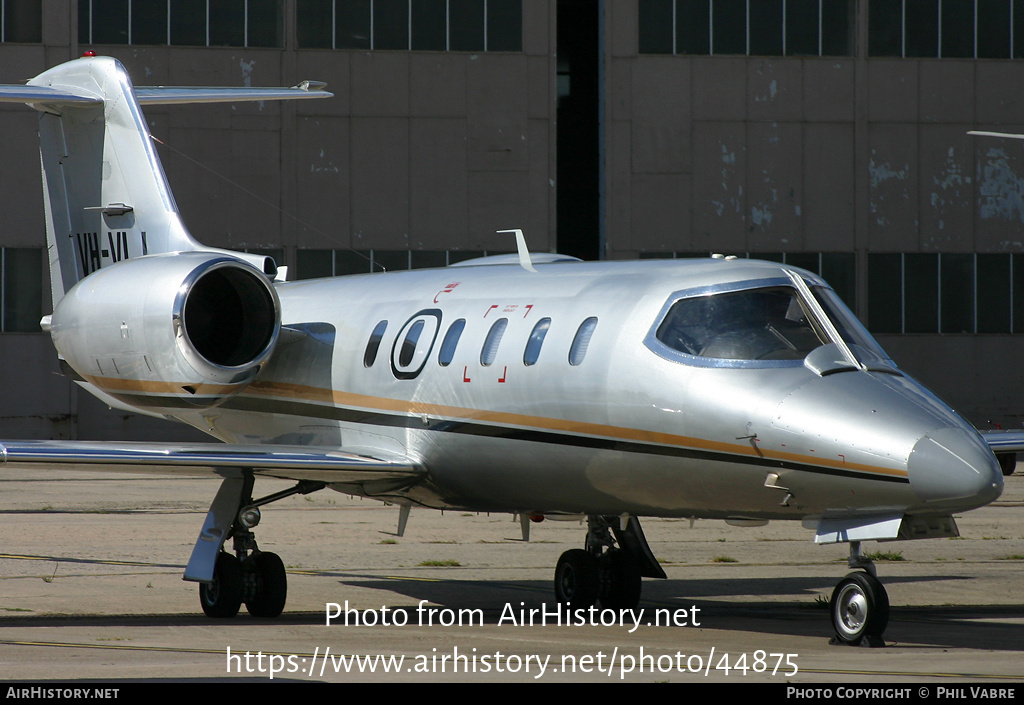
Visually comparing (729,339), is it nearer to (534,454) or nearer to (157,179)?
(534,454)

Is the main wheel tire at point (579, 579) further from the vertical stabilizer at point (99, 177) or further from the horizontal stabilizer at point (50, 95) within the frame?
the horizontal stabilizer at point (50, 95)

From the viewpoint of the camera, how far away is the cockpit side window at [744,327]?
908 centimetres

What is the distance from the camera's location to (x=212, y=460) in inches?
418

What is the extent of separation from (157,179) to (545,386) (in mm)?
5926

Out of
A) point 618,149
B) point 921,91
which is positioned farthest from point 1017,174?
point 618,149

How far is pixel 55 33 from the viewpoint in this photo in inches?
1339

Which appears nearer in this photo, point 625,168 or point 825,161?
point 625,168

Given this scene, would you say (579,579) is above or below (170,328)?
below

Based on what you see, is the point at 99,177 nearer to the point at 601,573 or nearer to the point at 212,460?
the point at 212,460

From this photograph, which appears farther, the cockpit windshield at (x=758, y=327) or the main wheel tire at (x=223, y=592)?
the main wheel tire at (x=223, y=592)

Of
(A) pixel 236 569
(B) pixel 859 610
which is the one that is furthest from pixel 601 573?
(B) pixel 859 610

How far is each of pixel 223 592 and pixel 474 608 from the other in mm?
2123

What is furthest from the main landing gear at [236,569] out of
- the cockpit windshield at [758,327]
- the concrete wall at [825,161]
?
the concrete wall at [825,161]

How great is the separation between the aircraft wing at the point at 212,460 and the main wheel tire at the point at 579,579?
5.24ft
